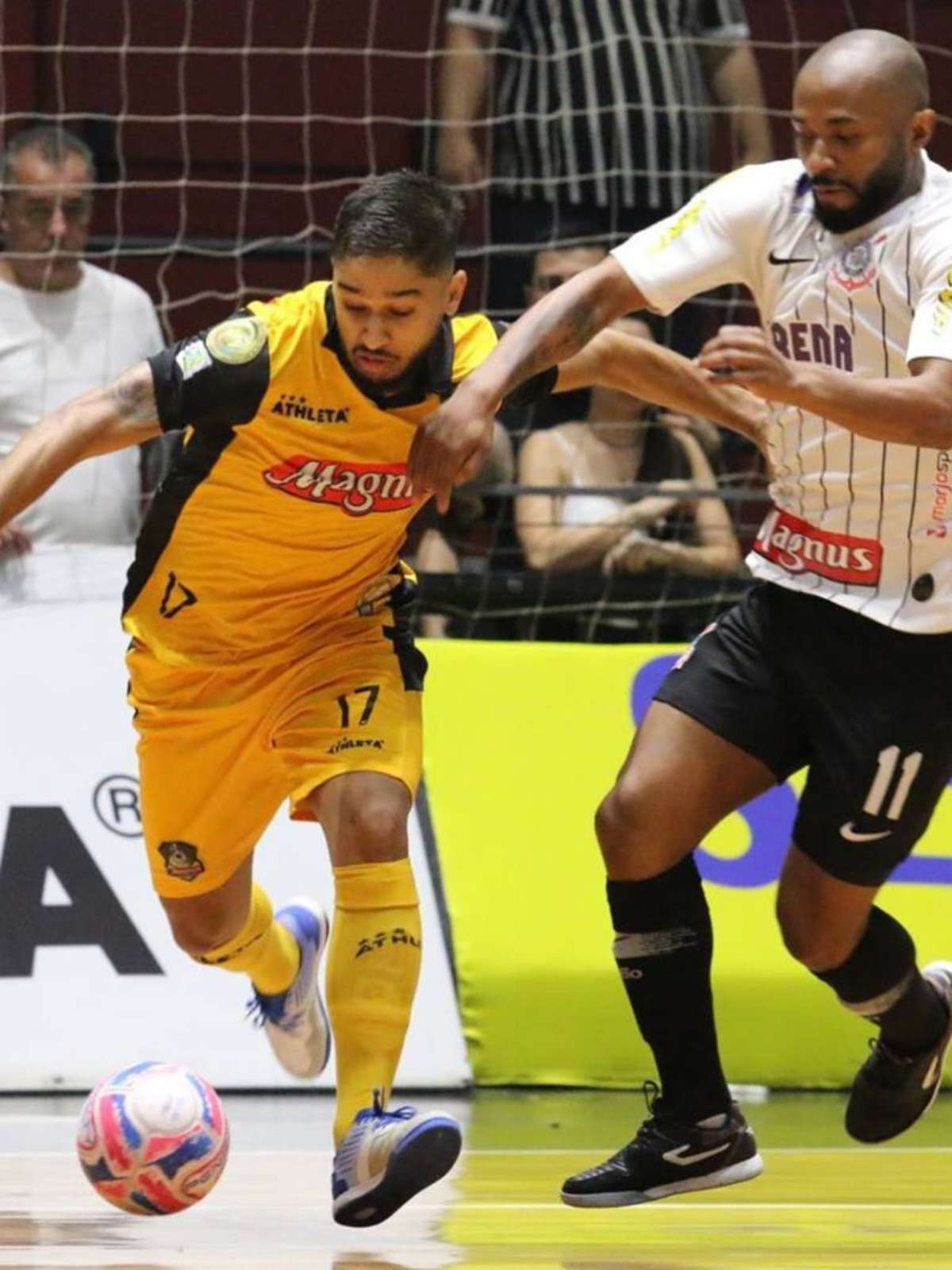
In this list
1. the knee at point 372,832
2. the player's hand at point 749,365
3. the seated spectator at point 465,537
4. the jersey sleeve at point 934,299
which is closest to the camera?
the player's hand at point 749,365

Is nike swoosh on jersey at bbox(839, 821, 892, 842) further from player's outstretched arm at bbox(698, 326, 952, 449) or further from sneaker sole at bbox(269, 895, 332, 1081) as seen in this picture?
sneaker sole at bbox(269, 895, 332, 1081)

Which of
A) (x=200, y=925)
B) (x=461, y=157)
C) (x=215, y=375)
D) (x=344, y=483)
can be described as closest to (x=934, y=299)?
(x=344, y=483)

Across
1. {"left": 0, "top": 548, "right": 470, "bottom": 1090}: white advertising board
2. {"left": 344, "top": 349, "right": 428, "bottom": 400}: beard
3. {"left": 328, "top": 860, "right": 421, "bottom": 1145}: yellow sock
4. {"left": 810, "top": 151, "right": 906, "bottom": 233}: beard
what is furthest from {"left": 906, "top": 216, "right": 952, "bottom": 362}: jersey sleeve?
{"left": 0, "top": 548, "right": 470, "bottom": 1090}: white advertising board

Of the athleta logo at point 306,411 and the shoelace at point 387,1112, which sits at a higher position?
the athleta logo at point 306,411

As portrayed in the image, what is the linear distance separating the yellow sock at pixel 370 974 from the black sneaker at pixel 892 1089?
111cm

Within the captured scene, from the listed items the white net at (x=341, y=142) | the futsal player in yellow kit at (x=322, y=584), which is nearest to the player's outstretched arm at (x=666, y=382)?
the futsal player in yellow kit at (x=322, y=584)

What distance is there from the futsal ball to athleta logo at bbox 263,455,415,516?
128cm

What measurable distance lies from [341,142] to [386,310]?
5768 mm

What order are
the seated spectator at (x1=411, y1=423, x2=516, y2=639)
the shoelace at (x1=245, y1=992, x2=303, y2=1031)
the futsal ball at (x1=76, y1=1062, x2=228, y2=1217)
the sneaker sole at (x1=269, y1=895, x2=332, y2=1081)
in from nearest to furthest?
the futsal ball at (x1=76, y1=1062, x2=228, y2=1217)
the shoelace at (x1=245, y1=992, x2=303, y2=1031)
the sneaker sole at (x1=269, y1=895, x2=332, y2=1081)
the seated spectator at (x1=411, y1=423, x2=516, y2=639)

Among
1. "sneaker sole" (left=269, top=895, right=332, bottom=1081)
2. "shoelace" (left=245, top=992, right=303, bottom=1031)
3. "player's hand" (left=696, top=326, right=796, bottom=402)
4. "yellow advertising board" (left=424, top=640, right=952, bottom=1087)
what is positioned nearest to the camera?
"player's hand" (left=696, top=326, right=796, bottom=402)

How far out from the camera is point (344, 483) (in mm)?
5355

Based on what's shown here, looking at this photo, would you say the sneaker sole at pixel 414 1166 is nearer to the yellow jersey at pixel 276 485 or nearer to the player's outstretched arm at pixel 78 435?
the yellow jersey at pixel 276 485

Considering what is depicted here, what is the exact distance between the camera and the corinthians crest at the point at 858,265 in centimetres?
490

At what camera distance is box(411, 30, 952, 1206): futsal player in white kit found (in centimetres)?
487
